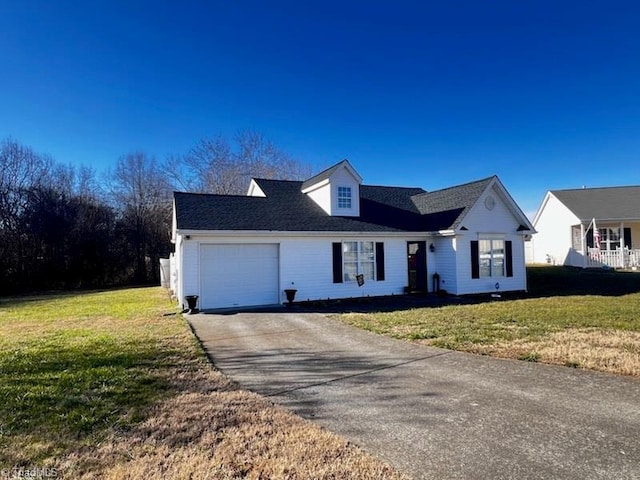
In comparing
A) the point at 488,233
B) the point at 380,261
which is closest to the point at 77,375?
the point at 380,261

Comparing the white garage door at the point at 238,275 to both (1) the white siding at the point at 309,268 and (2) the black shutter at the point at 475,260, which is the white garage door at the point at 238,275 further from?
(2) the black shutter at the point at 475,260

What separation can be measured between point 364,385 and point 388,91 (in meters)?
15.7

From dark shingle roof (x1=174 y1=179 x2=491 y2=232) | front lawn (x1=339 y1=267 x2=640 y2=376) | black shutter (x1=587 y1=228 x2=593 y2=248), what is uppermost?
dark shingle roof (x1=174 y1=179 x2=491 y2=232)

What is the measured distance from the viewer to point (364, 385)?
5.04 meters

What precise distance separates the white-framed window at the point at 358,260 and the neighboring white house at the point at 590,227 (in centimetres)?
1726

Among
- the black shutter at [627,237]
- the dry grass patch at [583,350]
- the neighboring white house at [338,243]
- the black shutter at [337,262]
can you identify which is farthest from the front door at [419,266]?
the black shutter at [627,237]

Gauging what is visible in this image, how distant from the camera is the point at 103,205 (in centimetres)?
2784

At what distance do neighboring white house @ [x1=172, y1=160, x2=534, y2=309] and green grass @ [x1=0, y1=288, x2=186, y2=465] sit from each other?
2.71 m

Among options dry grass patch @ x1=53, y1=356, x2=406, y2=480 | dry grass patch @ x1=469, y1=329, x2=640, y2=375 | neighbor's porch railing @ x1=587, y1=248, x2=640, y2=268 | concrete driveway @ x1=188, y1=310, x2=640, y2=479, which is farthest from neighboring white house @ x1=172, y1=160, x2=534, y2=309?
neighbor's porch railing @ x1=587, y1=248, x2=640, y2=268

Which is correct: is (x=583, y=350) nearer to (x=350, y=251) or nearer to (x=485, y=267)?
(x=350, y=251)

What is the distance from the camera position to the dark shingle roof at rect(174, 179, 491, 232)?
13.0 metres

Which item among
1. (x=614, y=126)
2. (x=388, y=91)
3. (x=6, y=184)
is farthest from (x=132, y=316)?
(x=614, y=126)

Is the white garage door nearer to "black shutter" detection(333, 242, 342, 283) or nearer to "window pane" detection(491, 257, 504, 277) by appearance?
"black shutter" detection(333, 242, 342, 283)

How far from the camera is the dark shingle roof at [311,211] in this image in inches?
512
